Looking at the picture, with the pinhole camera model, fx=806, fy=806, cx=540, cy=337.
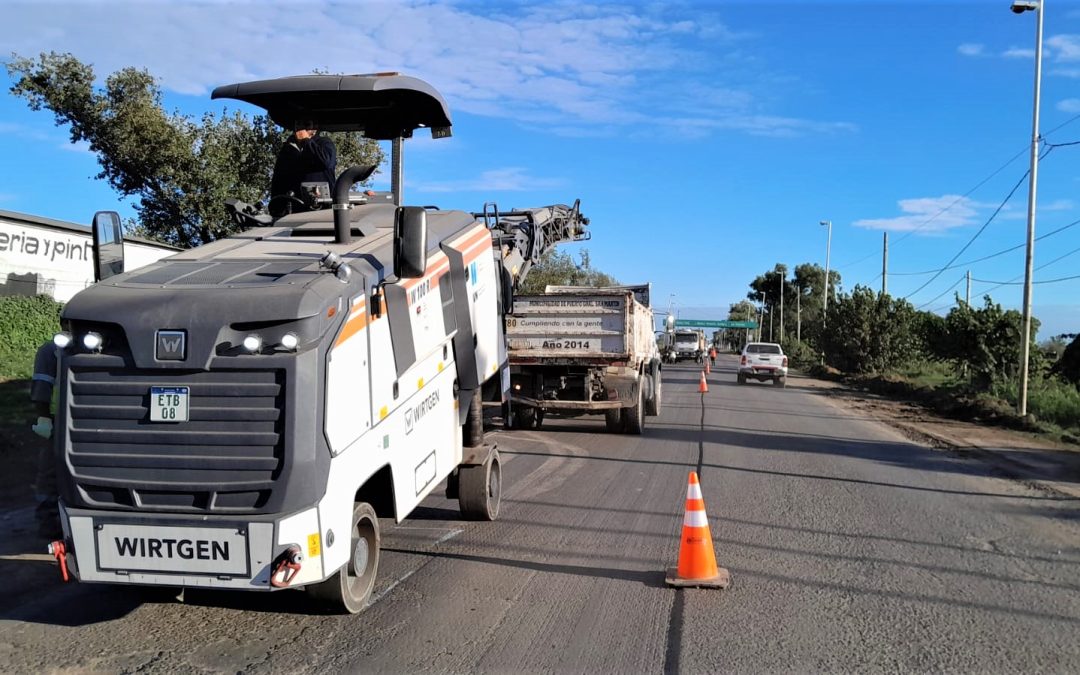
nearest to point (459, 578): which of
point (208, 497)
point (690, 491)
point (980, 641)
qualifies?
point (690, 491)

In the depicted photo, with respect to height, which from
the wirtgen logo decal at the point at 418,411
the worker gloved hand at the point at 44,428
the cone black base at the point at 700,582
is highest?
the wirtgen logo decal at the point at 418,411

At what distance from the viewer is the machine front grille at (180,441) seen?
4.17m

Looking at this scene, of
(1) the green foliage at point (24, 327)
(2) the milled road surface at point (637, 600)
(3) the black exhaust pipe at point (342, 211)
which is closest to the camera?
(2) the milled road surface at point (637, 600)

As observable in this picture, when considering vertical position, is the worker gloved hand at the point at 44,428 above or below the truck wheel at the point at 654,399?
above

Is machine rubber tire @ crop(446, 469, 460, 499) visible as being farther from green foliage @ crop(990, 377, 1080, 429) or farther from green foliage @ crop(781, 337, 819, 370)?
green foliage @ crop(781, 337, 819, 370)

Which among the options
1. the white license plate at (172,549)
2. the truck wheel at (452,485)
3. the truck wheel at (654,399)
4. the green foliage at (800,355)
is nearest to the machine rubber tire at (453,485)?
the truck wheel at (452,485)

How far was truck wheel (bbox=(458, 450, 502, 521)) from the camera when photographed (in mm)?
7148

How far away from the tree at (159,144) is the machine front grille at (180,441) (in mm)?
14428

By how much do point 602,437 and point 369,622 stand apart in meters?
9.18

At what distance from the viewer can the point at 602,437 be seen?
13.9m

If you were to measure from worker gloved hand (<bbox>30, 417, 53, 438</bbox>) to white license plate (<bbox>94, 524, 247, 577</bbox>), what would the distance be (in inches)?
41.3

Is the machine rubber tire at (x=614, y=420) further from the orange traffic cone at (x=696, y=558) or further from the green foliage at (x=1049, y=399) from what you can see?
the green foliage at (x=1049, y=399)

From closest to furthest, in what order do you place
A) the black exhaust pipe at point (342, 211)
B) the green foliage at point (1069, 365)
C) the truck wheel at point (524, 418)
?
the black exhaust pipe at point (342, 211) < the truck wheel at point (524, 418) < the green foliage at point (1069, 365)

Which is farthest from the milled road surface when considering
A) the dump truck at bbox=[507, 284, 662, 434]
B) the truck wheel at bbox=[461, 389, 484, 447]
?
the dump truck at bbox=[507, 284, 662, 434]
